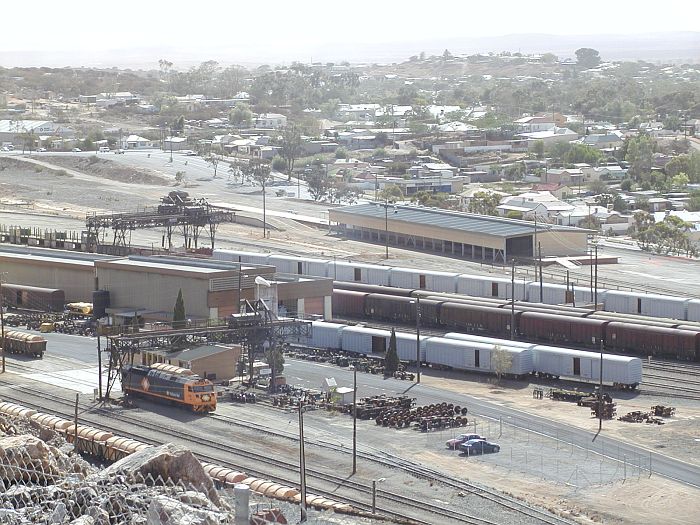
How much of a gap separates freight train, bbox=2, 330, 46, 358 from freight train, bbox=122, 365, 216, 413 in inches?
364

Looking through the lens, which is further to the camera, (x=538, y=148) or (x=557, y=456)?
(x=538, y=148)

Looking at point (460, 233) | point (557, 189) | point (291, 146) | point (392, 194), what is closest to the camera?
point (460, 233)

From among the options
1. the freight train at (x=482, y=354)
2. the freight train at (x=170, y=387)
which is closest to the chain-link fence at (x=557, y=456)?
the freight train at (x=482, y=354)

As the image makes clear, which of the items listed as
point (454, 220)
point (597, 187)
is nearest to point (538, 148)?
point (597, 187)

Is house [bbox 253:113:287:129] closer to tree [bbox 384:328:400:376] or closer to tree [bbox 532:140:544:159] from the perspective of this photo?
tree [bbox 532:140:544:159]

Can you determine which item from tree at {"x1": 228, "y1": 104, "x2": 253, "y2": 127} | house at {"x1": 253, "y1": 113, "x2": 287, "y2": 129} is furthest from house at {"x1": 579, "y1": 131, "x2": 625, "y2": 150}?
tree at {"x1": 228, "y1": 104, "x2": 253, "y2": 127}

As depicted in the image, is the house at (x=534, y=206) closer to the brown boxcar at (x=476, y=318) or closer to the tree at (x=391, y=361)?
the brown boxcar at (x=476, y=318)

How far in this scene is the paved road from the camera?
40719 mm

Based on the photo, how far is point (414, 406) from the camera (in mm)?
47844

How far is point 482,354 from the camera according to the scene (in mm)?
54344

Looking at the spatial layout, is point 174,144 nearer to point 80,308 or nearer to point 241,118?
point 241,118

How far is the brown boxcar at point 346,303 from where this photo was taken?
223ft

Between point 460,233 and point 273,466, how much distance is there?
169 ft

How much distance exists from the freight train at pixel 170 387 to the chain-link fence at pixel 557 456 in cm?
818
